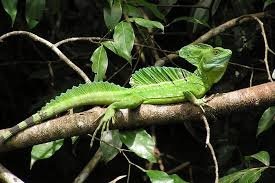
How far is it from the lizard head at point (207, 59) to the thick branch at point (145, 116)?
326 mm

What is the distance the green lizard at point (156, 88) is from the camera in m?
2.69

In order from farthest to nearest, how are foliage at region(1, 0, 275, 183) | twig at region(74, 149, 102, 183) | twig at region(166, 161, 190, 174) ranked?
twig at region(166, 161, 190, 174) → twig at region(74, 149, 102, 183) → foliage at region(1, 0, 275, 183)

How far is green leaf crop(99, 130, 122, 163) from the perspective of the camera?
8.99 feet

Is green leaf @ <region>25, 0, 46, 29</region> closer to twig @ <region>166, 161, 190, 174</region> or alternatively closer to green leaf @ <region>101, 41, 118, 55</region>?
green leaf @ <region>101, 41, 118, 55</region>

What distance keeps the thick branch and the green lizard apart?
0.26 ft

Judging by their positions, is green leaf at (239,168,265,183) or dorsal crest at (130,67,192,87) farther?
dorsal crest at (130,67,192,87)

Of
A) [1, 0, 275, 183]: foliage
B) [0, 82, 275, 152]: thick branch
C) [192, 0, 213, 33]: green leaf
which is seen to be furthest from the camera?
[192, 0, 213, 33]: green leaf

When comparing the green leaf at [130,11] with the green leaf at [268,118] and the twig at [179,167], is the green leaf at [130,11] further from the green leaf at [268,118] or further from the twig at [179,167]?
the twig at [179,167]

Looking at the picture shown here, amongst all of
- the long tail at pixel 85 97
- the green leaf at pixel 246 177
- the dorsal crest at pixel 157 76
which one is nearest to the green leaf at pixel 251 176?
the green leaf at pixel 246 177

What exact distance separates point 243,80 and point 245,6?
0.55 m

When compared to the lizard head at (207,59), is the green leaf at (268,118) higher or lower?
lower

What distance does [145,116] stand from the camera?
2.51m

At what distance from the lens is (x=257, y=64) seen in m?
4.04

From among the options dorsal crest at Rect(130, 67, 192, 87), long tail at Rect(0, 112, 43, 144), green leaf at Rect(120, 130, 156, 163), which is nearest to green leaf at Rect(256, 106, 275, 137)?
dorsal crest at Rect(130, 67, 192, 87)
